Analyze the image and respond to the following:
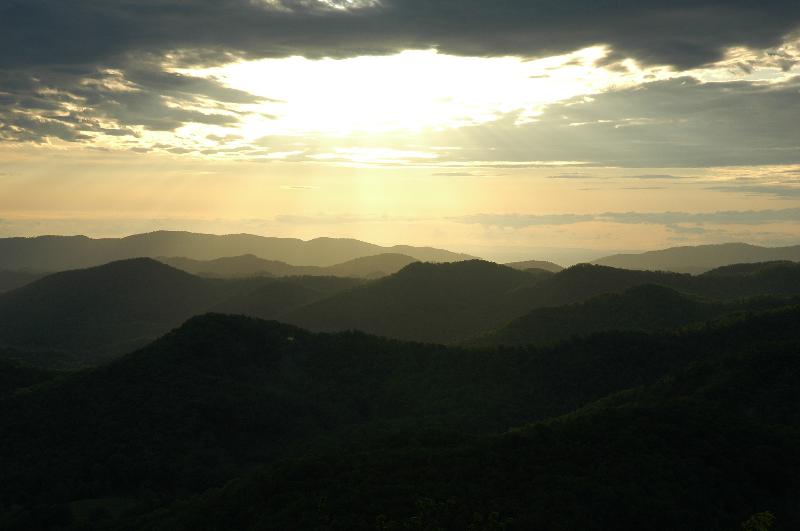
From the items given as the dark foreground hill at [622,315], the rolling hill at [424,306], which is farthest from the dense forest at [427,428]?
the rolling hill at [424,306]

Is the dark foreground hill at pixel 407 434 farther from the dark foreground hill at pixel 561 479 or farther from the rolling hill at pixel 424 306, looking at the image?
the rolling hill at pixel 424 306

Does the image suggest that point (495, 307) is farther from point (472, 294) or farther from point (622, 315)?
point (622, 315)

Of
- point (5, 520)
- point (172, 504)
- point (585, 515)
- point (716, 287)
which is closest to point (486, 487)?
point (585, 515)

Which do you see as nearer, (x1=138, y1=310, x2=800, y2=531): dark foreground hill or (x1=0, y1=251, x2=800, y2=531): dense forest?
(x1=138, y1=310, x2=800, y2=531): dark foreground hill

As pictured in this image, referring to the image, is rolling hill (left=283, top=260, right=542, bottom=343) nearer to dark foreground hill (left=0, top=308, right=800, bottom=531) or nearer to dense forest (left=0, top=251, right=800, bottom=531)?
dense forest (left=0, top=251, right=800, bottom=531)

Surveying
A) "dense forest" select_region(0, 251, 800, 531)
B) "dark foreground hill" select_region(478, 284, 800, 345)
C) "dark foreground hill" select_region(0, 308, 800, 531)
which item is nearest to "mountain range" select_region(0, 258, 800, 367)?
"dark foreground hill" select_region(478, 284, 800, 345)

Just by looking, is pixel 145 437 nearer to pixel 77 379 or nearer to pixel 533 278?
pixel 77 379
